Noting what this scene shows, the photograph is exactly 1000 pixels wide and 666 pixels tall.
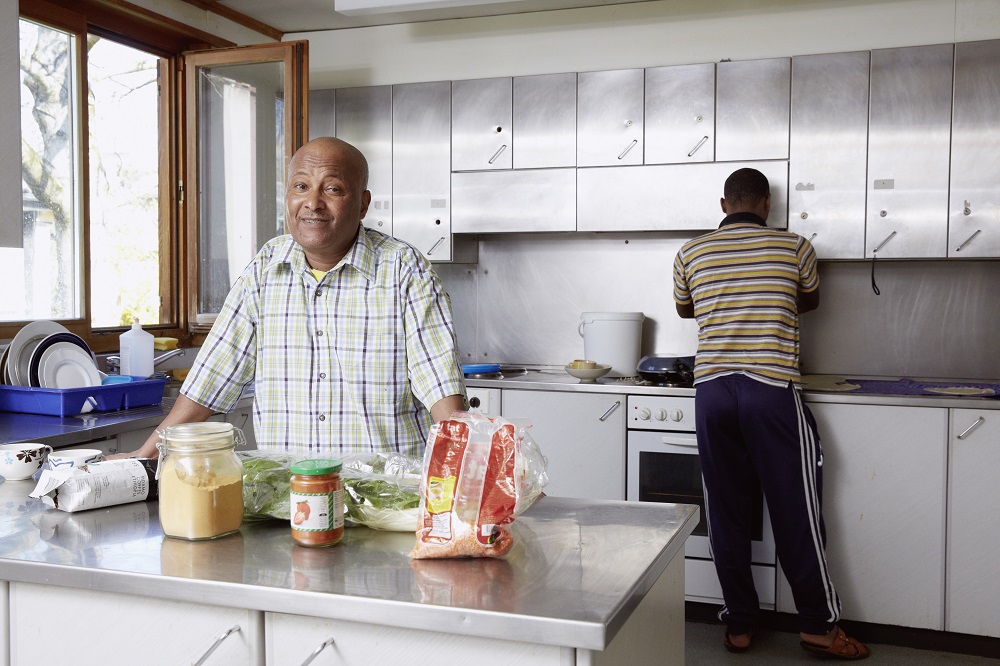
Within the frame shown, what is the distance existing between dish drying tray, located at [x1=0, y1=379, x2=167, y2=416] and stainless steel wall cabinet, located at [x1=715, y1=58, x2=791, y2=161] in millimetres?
2371

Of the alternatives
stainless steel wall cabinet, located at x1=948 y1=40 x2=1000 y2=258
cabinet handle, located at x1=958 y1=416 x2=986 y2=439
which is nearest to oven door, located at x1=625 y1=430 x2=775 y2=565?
cabinet handle, located at x1=958 y1=416 x2=986 y2=439

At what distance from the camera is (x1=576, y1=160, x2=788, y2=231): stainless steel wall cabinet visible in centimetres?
371

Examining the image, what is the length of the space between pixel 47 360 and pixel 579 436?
1923 millimetres

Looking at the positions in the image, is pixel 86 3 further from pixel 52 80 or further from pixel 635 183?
pixel 635 183

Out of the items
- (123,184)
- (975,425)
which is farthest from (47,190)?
(975,425)

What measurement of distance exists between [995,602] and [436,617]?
2.83 m

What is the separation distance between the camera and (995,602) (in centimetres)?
323

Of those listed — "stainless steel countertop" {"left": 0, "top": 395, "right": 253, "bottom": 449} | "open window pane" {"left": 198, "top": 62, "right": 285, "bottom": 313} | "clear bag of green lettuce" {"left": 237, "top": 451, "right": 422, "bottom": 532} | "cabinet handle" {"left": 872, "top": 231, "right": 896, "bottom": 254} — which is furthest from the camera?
"open window pane" {"left": 198, "top": 62, "right": 285, "bottom": 313}

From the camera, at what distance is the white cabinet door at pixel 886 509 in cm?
327

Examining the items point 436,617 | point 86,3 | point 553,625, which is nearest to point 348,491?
point 436,617

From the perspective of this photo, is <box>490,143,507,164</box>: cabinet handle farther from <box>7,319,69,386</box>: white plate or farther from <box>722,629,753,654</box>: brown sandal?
<box>722,629,753,654</box>: brown sandal

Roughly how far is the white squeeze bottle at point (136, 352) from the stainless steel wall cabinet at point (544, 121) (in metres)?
1.65

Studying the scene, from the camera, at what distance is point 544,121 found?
3.98 meters

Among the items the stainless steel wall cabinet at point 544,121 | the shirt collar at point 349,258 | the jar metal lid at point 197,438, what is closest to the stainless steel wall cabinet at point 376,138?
the stainless steel wall cabinet at point 544,121
